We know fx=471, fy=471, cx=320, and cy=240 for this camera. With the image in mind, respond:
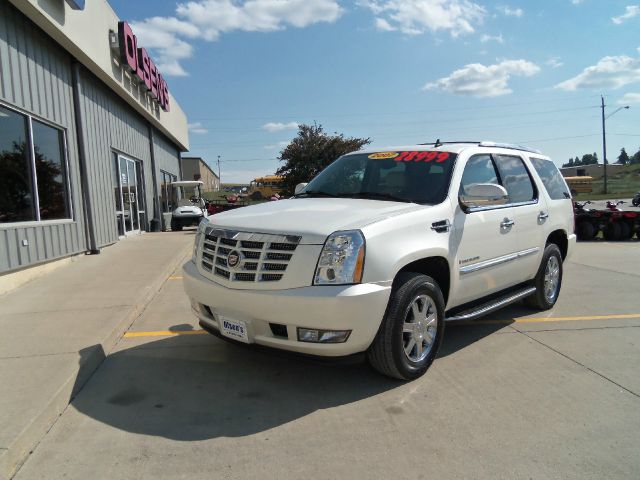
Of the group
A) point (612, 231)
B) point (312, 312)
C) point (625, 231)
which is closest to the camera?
point (312, 312)

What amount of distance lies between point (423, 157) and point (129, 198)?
12.2m

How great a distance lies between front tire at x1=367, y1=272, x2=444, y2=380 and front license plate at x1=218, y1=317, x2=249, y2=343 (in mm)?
946

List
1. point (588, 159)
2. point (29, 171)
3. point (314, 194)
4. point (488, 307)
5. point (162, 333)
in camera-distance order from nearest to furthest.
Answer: point (488, 307) < point (314, 194) < point (162, 333) < point (29, 171) < point (588, 159)

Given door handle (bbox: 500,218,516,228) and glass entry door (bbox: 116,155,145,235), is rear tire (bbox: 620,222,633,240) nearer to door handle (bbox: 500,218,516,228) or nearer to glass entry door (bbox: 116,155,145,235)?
door handle (bbox: 500,218,516,228)

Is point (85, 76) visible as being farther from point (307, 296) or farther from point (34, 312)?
point (307, 296)

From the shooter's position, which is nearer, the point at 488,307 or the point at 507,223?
the point at 488,307

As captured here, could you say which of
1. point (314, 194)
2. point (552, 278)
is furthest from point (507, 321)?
point (314, 194)

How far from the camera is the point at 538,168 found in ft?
19.2

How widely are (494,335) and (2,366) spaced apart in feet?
15.0

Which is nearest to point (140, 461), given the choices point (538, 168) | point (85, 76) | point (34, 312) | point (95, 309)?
point (95, 309)

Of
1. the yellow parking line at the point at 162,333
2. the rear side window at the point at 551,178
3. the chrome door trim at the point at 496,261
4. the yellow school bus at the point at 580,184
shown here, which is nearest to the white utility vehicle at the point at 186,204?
the yellow parking line at the point at 162,333

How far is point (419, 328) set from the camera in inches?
149

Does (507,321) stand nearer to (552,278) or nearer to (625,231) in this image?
(552,278)

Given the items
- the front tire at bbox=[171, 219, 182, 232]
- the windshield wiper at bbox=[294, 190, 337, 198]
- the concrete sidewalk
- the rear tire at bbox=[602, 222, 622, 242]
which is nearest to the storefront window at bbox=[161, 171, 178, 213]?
the front tire at bbox=[171, 219, 182, 232]
